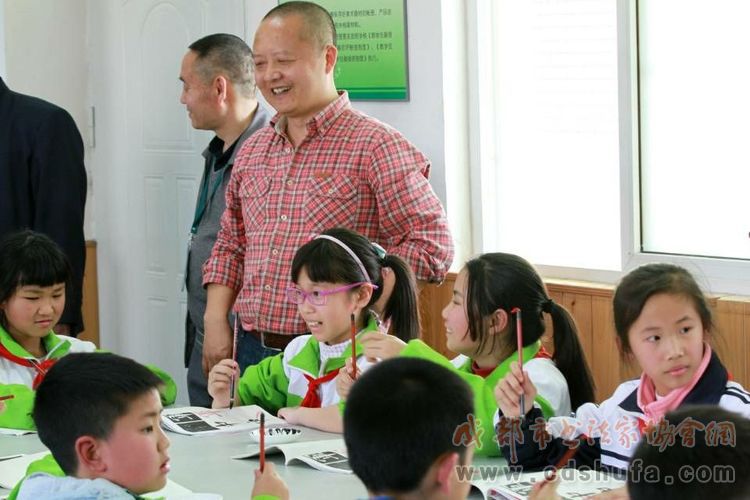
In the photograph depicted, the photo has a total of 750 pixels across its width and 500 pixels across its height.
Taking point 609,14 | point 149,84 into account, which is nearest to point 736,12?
point 609,14

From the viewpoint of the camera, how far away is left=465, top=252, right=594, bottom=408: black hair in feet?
9.00

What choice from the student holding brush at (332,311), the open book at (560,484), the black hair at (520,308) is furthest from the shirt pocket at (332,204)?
the open book at (560,484)

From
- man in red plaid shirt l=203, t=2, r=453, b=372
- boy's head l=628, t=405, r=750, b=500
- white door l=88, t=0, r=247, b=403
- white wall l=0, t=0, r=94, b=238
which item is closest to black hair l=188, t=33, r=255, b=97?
white door l=88, t=0, r=247, b=403

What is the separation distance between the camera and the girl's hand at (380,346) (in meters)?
2.73

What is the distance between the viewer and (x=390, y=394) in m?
1.51

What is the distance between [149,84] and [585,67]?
2.05 metres

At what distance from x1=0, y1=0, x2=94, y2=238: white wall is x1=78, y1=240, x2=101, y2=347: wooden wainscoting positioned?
0.47 metres

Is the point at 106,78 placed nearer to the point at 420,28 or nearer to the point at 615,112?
the point at 420,28

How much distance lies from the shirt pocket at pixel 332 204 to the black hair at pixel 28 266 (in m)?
0.69

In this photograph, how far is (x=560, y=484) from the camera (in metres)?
2.21

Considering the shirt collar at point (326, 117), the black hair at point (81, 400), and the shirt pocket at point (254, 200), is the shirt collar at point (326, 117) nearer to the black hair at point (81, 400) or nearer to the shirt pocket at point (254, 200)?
the shirt pocket at point (254, 200)

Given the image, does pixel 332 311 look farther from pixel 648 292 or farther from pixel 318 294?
pixel 648 292

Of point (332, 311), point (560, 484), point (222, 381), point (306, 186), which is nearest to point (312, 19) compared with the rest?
point (306, 186)

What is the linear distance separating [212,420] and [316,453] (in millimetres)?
469
